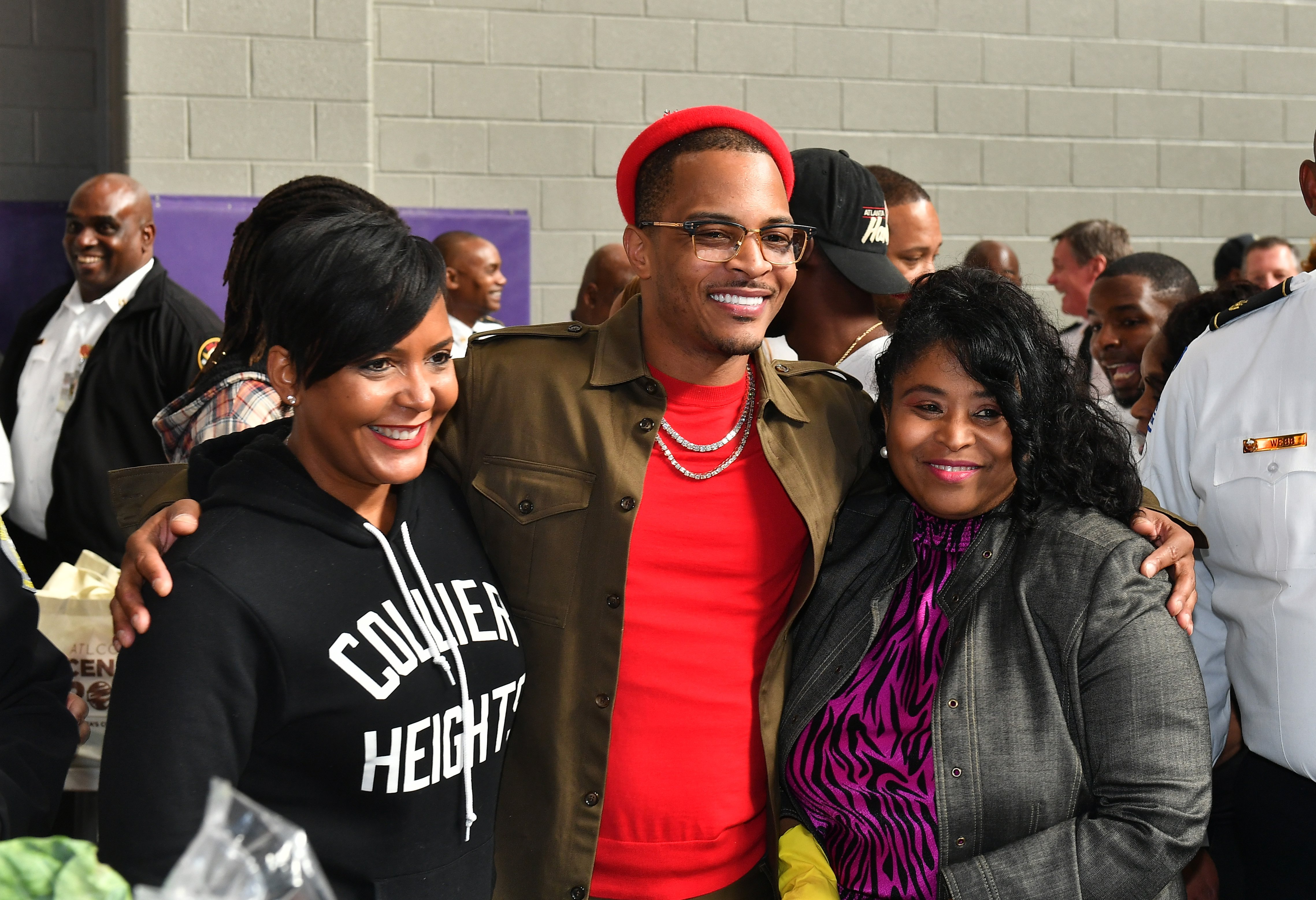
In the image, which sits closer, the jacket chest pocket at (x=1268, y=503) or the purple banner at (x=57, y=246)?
the jacket chest pocket at (x=1268, y=503)

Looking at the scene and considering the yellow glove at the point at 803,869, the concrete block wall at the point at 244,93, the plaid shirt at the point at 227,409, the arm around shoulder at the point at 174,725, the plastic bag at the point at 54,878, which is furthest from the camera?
the concrete block wall at the point at 244,93

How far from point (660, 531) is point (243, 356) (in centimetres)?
91

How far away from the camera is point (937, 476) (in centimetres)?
167

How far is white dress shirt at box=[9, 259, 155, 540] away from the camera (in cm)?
396

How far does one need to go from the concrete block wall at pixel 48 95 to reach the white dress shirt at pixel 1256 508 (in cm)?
517

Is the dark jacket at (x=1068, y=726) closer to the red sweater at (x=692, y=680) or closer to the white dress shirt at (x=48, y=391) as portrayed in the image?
the red sweater at (x=692, y=680)

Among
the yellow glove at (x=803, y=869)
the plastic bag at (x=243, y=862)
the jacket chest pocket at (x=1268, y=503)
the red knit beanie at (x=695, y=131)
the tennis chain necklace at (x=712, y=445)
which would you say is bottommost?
the yellow glove at (x=803, y=869)

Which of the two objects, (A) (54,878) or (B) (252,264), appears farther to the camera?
(B) (252,264)

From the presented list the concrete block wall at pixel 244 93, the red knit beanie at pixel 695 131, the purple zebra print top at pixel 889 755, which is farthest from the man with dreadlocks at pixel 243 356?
the concrete block wall at pixel 244 93

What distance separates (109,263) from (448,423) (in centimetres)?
310

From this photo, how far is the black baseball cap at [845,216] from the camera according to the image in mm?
2443

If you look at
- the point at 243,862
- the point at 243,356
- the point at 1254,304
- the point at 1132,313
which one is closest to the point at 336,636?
the point at 243,862

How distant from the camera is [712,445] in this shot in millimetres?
Answer: 1765

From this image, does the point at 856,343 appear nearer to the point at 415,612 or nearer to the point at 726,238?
the point at 726,238
